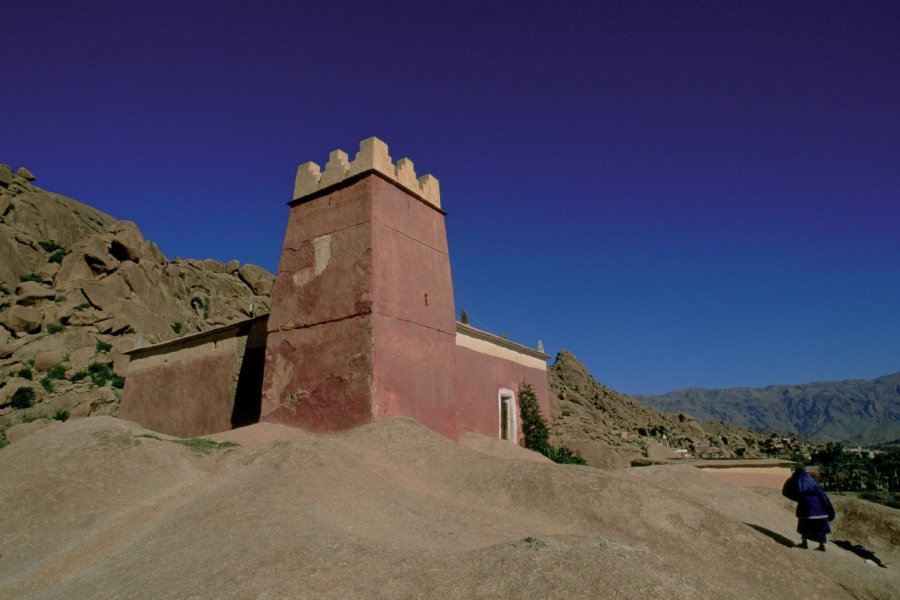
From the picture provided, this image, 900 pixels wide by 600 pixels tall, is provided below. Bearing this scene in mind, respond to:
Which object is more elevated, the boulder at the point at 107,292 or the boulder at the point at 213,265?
the boulder at the point at 213,265

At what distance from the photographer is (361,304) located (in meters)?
12.1

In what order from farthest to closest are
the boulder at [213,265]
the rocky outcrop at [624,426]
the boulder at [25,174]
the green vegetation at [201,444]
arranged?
the boulder at [213,265]
the boulder at [25,174]
the rocky outcrop at [624,426]
the green vegetation at [201,444]

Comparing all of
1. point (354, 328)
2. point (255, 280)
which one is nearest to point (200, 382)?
point (354, 328)

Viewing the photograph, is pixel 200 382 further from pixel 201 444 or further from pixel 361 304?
pixel 361 304

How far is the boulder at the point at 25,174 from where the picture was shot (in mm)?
33781

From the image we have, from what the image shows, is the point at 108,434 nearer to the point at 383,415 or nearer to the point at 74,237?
the point at 383,415

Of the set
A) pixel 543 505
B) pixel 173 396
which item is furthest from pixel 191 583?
pixel 173 396

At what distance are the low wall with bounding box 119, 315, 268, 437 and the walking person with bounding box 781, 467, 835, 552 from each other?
13.4 m

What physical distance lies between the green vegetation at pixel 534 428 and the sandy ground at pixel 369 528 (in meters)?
7.22

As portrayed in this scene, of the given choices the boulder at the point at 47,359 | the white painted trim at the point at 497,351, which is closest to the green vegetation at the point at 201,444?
the white painted trim at the point at 497,351

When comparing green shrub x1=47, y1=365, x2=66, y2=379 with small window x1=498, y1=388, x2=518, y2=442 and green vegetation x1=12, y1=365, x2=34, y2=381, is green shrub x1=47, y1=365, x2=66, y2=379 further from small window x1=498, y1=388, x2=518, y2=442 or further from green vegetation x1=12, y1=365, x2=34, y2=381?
small window x1=498, y1=388, x2=518, y2=442

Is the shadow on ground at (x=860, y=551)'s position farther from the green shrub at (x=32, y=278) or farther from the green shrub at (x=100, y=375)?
the green shrub at (x=32, y=278)

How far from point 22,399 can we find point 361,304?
19.3 meters

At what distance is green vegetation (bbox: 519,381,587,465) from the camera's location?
1809 cm
